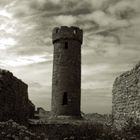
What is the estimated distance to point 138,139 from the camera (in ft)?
31.8

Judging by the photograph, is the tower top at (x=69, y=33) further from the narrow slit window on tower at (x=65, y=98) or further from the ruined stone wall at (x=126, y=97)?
the ruined stone wall at (x=126, y=97)

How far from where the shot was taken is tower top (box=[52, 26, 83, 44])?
2522cm

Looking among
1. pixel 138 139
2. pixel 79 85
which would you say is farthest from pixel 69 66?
pixel 138 139

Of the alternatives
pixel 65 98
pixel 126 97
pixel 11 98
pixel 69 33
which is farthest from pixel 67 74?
pixel 126 97

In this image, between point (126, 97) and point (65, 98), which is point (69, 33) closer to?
point (65, 98)

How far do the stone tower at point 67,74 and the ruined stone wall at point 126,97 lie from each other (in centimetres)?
1009

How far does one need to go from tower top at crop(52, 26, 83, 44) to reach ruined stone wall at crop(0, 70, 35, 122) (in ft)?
35.7

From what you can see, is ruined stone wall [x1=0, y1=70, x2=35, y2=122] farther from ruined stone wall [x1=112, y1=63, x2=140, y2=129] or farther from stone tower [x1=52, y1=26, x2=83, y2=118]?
stone tower [x1=52, y1=26, x2=83, y2=118]

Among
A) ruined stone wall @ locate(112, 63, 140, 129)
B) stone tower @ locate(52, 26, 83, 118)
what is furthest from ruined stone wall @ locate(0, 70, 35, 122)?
stone tower @ locate(52, 26, 83, 118)

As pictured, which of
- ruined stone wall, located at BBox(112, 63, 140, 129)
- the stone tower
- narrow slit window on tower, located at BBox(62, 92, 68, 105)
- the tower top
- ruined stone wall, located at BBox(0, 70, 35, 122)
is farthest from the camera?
the tower top

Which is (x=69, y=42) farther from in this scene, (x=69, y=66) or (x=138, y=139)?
(x=138, y=139)

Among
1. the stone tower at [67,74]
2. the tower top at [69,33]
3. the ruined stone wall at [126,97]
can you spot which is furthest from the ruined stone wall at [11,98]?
the tower top at [69,33]

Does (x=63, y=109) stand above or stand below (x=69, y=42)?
below

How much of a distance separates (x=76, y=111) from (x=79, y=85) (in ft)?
6.20
